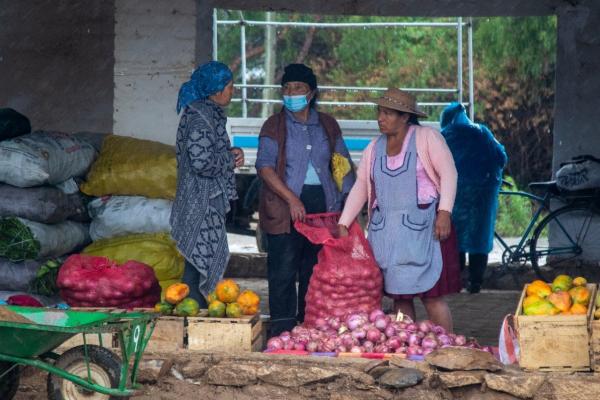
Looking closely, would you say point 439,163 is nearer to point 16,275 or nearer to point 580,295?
point 580,295

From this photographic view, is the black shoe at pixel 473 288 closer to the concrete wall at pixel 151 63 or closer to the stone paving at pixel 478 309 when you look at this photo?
the stone paving at pixel 478 309

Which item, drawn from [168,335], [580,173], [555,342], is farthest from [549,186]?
[168,335]

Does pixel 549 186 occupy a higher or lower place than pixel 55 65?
lower

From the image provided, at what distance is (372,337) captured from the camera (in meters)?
6.39

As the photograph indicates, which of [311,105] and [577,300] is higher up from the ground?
[311,105]

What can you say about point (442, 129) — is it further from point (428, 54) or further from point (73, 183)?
point (428, 54)

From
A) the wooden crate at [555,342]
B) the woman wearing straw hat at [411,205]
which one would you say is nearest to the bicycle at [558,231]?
the woman wearing straw hat at [411,205]

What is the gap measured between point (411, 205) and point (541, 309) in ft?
3.55

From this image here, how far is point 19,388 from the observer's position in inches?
258

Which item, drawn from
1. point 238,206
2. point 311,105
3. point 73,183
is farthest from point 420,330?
point 238,206

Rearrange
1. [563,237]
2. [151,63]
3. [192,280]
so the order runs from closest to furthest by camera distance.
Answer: [192,280]
[151,63]
[563,237]

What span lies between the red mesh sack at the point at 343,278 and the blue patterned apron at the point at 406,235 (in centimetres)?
10

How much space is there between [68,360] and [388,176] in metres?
2.12

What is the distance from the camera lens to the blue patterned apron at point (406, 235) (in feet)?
22.1
